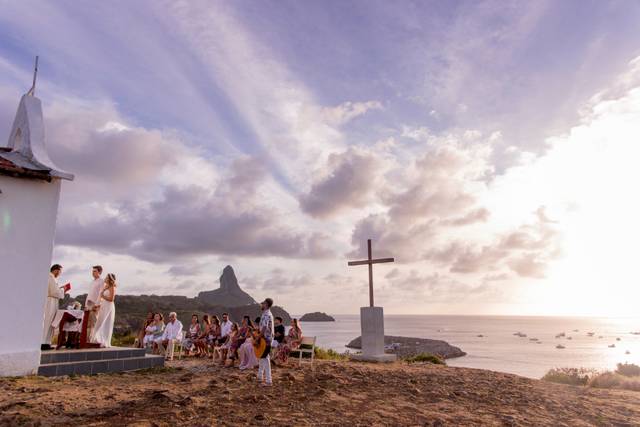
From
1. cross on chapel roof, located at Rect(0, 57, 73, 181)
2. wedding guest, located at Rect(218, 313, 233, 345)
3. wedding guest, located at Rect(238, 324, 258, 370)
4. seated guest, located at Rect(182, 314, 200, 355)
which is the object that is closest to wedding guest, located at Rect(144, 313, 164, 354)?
seated guest, located at Rect(182, 314, 200, 355)

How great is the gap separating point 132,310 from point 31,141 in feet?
139

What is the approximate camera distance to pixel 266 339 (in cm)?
827

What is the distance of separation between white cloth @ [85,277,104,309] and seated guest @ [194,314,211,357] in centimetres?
Result: 429

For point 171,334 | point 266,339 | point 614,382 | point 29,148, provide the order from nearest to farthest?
point 266,339 < point 29,148 < point 614,382 < point 171,334

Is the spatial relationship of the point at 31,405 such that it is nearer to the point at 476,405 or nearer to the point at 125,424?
the point at 125,424

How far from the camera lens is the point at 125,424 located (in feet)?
17.2

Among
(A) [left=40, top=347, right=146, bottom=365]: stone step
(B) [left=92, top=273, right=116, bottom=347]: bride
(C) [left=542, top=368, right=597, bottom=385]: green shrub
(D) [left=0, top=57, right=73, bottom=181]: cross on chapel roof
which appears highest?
(D) [left=0, top=57, right=73, bottom=181]: cross on chapel roof

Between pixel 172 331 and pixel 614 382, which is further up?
pixel 172 331

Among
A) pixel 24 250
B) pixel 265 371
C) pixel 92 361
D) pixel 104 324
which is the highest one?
pixel 24 250

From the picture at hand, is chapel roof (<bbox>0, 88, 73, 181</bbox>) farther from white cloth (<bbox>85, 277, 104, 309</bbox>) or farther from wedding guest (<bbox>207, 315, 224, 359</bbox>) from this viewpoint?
wedding guest (<bbox>207, 315, 224, 359</bbox>)

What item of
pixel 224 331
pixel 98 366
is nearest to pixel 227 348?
pixel 224 331

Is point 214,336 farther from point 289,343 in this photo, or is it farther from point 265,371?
point 265,371

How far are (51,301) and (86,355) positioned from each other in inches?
63.9

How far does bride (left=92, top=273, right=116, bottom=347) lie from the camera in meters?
9.78
